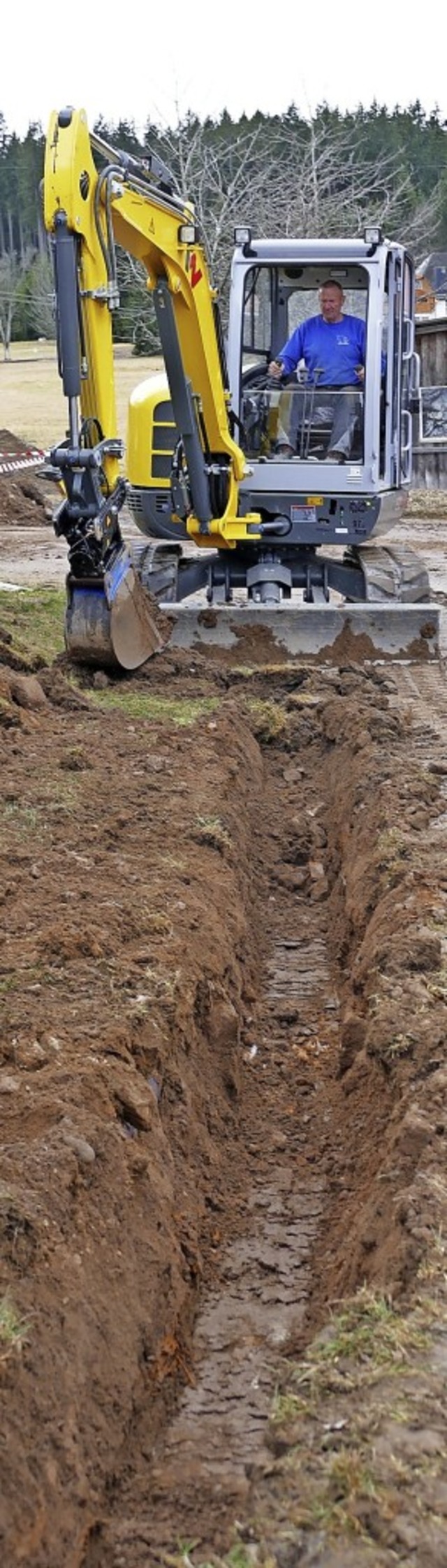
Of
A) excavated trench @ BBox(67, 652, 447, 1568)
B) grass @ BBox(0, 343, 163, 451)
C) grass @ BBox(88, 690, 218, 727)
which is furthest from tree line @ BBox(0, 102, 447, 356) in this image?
excavated trench @ BBox(67, 652, 447, 1568)

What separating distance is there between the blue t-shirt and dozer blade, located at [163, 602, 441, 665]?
1766 mm

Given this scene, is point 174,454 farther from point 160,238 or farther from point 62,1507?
point 62,1507

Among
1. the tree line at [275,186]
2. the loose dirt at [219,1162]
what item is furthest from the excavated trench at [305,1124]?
the tree line at [275,186]

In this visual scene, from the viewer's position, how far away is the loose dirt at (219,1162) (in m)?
3.16

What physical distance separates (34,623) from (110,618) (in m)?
3.42

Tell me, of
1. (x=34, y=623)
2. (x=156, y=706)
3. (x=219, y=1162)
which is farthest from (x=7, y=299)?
(x=219, y=1162)

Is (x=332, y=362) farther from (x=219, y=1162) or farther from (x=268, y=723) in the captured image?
(x=219, y=1162)

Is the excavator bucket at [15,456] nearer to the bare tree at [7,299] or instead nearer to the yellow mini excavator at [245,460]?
the yellow mini excavator at [245,460]

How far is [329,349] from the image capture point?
38.5 ft

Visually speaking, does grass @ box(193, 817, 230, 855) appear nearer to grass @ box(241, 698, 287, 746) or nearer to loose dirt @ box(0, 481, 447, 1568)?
loose dirt @ box(0, 481, 447, 1568)

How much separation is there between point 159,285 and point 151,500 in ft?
6.62

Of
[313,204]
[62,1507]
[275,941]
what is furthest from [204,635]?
[313,204]

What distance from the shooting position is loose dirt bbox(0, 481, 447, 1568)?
316 centimetres

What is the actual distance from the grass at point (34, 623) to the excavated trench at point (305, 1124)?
305cm
